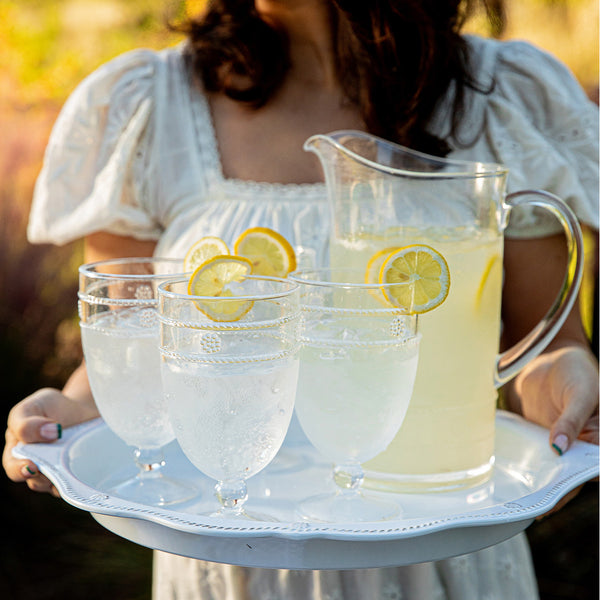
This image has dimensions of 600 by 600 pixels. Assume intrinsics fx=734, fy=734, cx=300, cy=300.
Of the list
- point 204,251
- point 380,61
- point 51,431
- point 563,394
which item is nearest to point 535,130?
point 380,61

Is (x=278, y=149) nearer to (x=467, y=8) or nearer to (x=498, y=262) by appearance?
(x=467, y=8)

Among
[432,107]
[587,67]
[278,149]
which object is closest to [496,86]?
[432,107]

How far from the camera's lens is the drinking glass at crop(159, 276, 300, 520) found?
75cm

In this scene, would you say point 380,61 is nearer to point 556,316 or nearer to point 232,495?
point 556,316

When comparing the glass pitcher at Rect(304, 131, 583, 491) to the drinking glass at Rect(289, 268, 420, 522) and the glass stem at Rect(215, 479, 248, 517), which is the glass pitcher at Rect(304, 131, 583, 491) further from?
the glass stem at Rect(215, 479, 248, 517)

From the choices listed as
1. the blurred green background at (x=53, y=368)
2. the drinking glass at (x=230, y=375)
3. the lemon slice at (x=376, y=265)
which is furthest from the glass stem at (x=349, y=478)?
the blurred green background at (x=53, y=368)

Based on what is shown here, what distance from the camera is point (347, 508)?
0.85m

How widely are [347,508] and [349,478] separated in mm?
38

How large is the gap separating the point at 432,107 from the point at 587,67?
1.84 metres

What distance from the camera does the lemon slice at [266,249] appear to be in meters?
0.96

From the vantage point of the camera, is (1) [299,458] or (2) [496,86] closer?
(1) [299,458]

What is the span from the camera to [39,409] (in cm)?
104

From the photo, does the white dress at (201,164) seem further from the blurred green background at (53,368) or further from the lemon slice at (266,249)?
the blurred green background at (53,368)

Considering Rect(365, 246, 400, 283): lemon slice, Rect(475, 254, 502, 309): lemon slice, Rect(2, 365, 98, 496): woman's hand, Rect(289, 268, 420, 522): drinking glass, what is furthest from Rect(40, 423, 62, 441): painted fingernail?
Rect(475, 254, 502, 309): lemon slice
